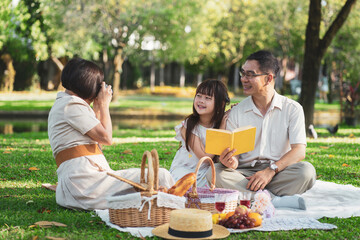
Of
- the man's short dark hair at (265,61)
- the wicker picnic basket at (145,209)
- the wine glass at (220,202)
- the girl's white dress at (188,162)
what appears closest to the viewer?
the wicker picnic basket at (145,209)

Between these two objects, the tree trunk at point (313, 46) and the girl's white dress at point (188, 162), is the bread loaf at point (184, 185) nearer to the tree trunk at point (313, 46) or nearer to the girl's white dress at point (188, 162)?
the girl's white dress at point (188, 162)

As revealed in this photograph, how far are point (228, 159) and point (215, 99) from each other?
2.36ft

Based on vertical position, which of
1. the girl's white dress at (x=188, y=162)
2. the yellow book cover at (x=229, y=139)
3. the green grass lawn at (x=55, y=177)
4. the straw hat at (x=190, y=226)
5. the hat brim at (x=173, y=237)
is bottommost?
the green grass lawn at (x=55, y=177)

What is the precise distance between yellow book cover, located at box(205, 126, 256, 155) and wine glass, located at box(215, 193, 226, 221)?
1.76 ft

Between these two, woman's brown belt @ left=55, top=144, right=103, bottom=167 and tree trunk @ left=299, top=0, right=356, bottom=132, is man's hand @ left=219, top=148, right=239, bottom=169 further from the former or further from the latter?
tree trunk @ left=299, top=0, right=356, bottom=132

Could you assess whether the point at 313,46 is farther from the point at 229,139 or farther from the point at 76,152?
the point at 76,152

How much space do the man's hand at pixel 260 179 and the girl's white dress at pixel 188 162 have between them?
54cm

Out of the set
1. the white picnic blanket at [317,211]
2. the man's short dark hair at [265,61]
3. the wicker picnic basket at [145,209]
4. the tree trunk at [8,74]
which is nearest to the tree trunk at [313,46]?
the white picnic blanket at [317,211]

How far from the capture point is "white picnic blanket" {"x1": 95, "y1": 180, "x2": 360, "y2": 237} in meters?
4.33

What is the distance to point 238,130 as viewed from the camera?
16.0ft

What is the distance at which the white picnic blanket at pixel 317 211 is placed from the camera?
4332 millimetres

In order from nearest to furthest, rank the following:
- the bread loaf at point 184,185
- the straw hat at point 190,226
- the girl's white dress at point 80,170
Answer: the straw hat at point 190,226, the bread loaf at point 184,185, the girl's white dress at point 80,170

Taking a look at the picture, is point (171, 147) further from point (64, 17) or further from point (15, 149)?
point (64, 17)

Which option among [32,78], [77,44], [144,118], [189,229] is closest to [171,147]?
[189,229]
